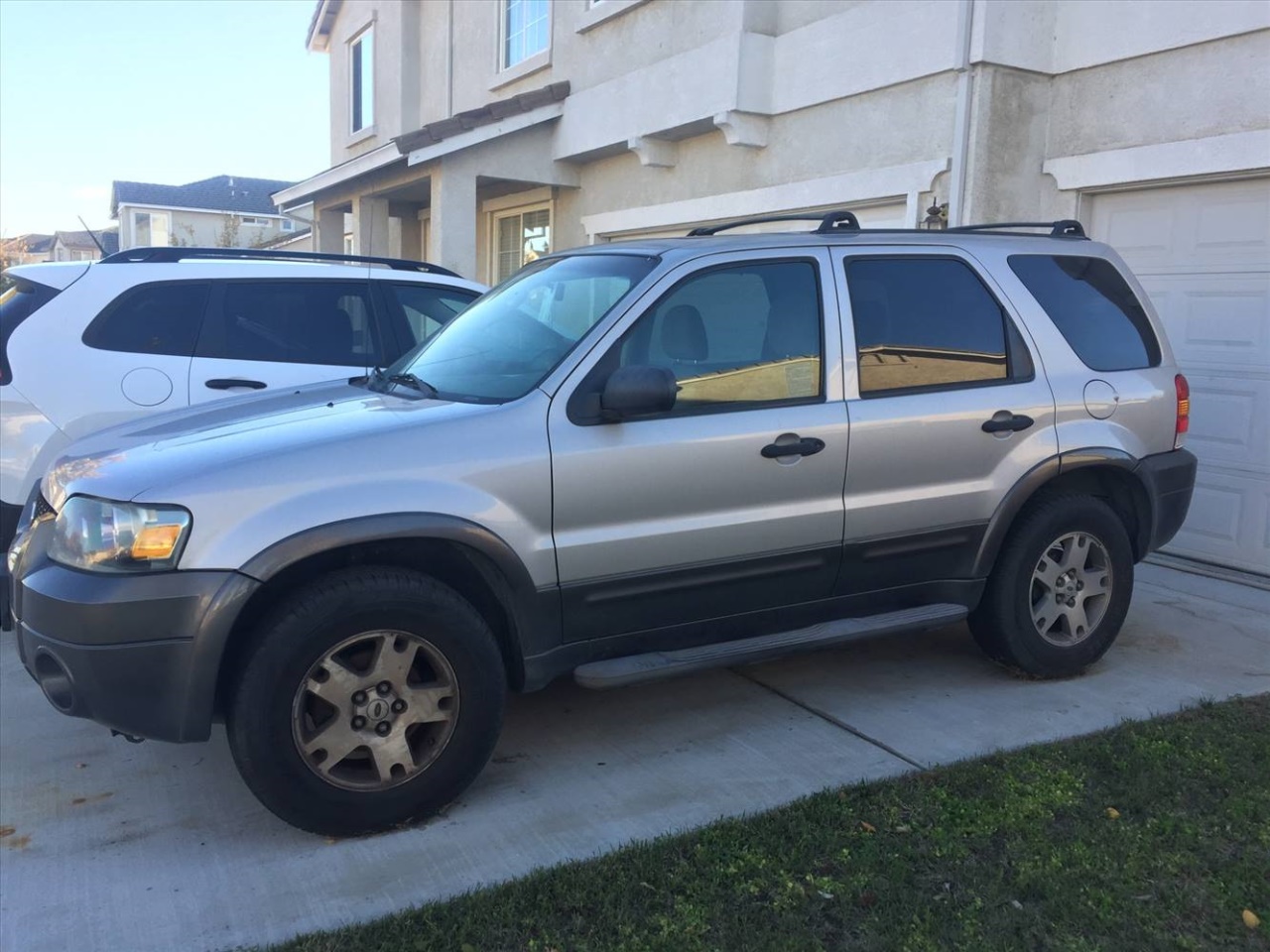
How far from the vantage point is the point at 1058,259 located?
5.19 metres

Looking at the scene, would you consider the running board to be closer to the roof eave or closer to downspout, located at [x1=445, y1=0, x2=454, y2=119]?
downspout, located at [x1=445, y1=0, x2=454, y2=119]

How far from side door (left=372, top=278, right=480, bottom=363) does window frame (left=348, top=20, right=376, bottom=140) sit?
13423 millimetres

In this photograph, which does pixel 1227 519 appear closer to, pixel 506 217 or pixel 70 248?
pixel 506 217

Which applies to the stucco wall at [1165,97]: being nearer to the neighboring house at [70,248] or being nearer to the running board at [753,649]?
the running board at [753,649]

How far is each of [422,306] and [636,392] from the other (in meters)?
3.29

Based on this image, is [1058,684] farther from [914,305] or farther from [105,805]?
[105,805]

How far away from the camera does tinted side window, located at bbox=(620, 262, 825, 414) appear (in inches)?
163

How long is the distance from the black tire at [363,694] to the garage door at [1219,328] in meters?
5.36

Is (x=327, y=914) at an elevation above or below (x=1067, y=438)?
below

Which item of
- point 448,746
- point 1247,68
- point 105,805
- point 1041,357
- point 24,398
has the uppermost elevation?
point 1247,68

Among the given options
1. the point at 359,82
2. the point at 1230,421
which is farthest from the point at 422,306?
the point at 359,82

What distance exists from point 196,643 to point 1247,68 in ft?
21.4

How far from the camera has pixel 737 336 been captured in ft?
14.2

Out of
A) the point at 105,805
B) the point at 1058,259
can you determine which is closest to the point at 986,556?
the point at 1058,259
